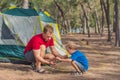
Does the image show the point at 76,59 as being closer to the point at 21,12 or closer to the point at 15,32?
the point at 15,32

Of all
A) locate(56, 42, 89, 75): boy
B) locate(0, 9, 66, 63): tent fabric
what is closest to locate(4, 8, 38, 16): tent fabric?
locate(0, 9, 66, 63): tent fabric

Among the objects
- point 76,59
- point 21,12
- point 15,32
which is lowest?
point 76,59

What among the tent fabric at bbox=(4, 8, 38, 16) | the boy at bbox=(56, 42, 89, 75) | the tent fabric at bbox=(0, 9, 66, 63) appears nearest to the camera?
the boy at bbox=(56, 42, 89, 75)

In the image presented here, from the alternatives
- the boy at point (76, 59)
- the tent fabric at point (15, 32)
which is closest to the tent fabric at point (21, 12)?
the tent fabric at point (15, 32)

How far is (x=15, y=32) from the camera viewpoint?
11.4m

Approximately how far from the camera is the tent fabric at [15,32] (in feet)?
36.5

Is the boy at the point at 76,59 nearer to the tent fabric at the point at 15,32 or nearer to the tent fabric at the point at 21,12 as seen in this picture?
the tent fabric at the point at 15,32

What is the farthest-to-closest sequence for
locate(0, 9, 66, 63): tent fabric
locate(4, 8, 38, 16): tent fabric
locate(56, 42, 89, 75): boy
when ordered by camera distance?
locate(4, 8, 38, 16): tent fabric < locate(0, 9, 66, 63): tent fabric < locate(56, 42, 89, 75): boy

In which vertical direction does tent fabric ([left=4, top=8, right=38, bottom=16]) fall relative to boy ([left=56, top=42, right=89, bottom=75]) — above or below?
above

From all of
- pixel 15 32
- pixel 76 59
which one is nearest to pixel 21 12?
pixel 15 32

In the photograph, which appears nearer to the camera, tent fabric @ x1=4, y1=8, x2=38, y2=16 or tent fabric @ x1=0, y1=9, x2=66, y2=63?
tent fabric @ x1=0, y1=9, x2=66, y2=63

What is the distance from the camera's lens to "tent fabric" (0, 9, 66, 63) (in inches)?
438

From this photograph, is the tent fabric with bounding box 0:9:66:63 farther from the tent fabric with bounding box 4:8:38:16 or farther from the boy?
the boy

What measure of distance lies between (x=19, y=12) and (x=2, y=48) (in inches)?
55.9
